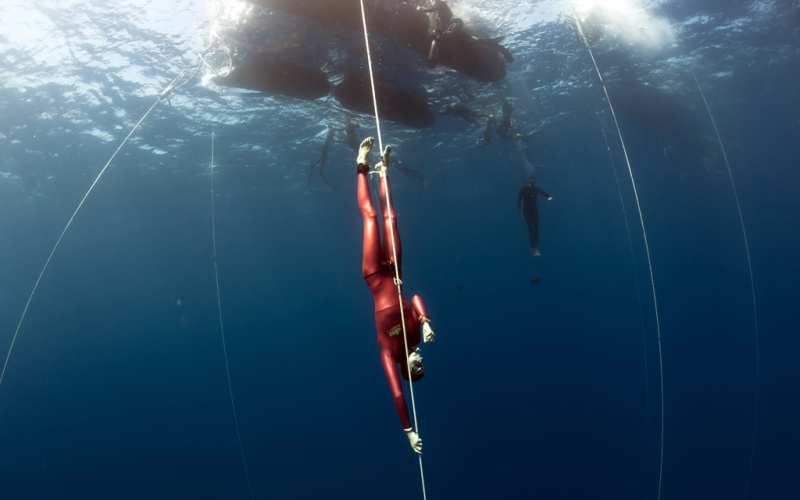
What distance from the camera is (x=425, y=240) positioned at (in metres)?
54.4

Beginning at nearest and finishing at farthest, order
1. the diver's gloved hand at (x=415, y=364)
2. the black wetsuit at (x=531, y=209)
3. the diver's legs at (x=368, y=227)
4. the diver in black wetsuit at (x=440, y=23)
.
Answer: the diver's gloved hand at (x=415, y=364) → the diver's legs at (x=368, y=227) → the diver in black wetsuit at (x=440, y=23) → the black wetsuit at (x=531, y=209)

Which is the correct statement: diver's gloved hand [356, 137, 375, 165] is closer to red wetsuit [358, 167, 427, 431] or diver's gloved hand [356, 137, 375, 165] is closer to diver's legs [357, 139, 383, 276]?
diver's legs [357, 139, 383, 276]

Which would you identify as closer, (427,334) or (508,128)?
(427,334)

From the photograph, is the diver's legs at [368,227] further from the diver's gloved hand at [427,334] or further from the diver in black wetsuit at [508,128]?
the diver in black wetsuit at [508,128]

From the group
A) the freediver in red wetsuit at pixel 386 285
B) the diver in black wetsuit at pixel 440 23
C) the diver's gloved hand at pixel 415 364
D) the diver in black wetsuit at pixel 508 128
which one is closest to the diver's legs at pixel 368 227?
the freediver in red wetsuit at pixel 386 285

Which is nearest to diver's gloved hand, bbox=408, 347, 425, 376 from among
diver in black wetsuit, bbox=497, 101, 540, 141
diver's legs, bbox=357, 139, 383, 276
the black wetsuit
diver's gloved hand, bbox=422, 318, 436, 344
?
diver's gloved hand, bbox=422, 318, 436, 344

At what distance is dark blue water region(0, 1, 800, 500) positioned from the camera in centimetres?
1499

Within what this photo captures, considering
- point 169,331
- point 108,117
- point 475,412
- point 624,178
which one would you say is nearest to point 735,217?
point 624,178

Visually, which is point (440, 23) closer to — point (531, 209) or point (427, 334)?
point (531, 209)

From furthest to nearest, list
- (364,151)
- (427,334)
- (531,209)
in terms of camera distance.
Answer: (531,209), (364,151), (427,334)

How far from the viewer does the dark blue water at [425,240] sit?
49.2 ft

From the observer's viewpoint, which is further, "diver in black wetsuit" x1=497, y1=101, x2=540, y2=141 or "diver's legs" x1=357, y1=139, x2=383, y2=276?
"diver in black wetsuit" x1=497, y1=101, x2=540, y2=141

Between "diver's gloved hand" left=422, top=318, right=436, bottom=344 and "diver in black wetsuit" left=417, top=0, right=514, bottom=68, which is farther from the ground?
"diver in black wetsuit" left=417, top=0, right=514, bottom=68

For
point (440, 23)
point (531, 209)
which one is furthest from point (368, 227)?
point (531, 209)
